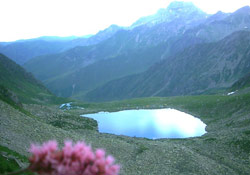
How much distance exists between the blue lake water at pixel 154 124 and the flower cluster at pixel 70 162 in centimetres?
5001

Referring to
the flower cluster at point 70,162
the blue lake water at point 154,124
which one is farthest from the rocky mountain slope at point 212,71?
the flower cluster at point 70,162

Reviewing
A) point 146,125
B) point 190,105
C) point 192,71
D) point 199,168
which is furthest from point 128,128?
point 192,71

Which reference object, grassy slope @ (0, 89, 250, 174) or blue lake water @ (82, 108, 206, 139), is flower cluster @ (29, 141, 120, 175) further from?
blue lake water @ (82, 108, 206, 139)

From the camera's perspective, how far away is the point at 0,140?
19.5 meters

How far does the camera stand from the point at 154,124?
65188 millimetres

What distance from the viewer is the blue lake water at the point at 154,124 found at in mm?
55812

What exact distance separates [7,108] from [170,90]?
162m

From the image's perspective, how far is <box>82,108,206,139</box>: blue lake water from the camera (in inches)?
2197

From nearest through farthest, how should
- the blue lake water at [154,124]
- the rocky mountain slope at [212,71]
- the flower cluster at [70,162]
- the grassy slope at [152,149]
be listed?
the flower cluster at [70,162]
the grassy slope at [152,149]
the blue lake water at [154,124]
the rocky mountain slope at [212,71]

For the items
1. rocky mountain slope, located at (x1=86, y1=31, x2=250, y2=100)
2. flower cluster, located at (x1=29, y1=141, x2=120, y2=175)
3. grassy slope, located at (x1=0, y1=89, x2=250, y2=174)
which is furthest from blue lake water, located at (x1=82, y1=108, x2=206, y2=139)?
rocky mountain slope, located at (x1=86, y1=31, x2=250, y2=100)

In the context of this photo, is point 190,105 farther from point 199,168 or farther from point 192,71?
point 192,71

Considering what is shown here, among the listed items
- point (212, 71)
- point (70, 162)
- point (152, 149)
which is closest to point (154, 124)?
point (152, 149)

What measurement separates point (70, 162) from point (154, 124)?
6225cm

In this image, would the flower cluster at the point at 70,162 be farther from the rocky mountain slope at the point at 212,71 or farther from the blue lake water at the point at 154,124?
the rocky mountain slope at the point at 212,71
